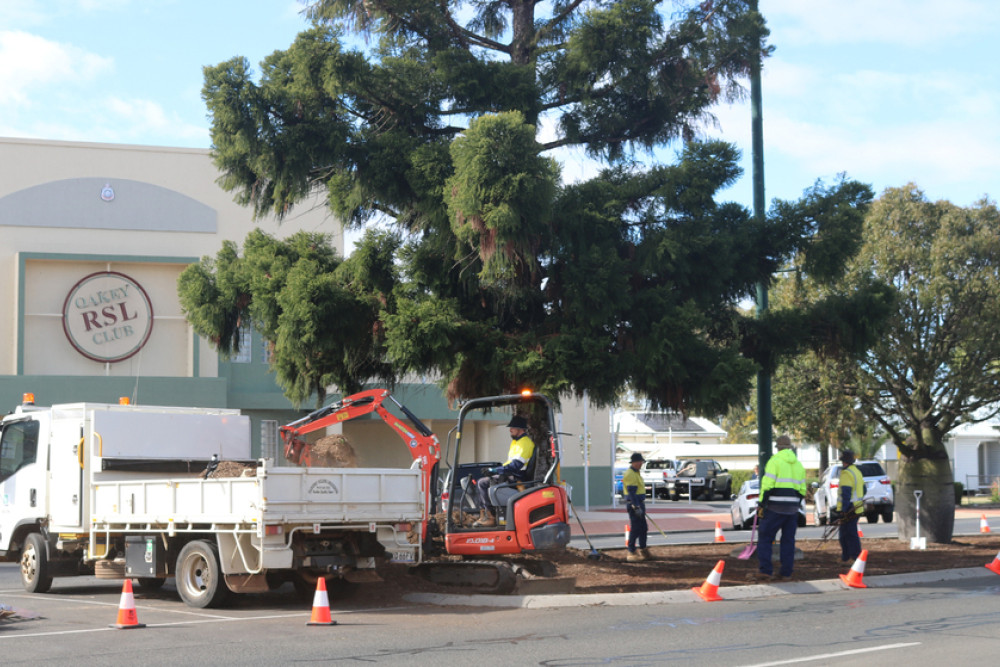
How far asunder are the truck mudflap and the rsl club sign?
61.7 ft

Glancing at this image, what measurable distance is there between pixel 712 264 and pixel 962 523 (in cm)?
1998

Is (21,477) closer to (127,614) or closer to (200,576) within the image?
(200,576)

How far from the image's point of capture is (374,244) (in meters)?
15.3

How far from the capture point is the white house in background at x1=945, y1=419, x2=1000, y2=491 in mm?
53750

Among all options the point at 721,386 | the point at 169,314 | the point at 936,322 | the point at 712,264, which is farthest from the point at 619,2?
the point at 169,314

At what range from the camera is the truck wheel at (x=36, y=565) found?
47.3 feet

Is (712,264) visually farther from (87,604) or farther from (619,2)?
(87,604)

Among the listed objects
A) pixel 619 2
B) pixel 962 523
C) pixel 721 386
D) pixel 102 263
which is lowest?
pixel 962 523

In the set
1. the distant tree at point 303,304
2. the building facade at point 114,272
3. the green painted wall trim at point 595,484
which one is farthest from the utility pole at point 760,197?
the green painted wall trim at point 595,484

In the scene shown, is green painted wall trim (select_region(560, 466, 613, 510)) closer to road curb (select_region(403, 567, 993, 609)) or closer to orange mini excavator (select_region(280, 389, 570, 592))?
orange mini excavator (select_region(280, 389, 570, 592))

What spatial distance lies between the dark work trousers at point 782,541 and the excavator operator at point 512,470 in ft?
10.5

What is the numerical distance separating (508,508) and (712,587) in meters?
2.52

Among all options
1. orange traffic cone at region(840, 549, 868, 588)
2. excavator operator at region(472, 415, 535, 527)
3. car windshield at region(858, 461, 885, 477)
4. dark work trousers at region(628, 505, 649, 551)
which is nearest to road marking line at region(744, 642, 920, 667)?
orange traffic cone at region(840, 549, 868, 588)

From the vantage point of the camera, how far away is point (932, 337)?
1916cm
